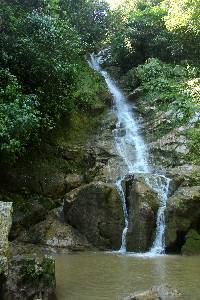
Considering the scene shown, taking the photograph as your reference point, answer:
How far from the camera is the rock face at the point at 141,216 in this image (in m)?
12.4

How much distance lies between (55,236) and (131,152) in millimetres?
5721

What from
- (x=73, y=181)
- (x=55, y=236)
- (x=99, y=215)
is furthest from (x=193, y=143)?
(x=55, y=236)

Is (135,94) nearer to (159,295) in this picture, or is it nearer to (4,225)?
(4,225)

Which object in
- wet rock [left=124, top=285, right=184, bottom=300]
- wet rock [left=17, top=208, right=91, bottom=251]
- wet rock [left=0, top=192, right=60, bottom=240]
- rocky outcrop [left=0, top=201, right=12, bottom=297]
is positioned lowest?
wet rock [left=124, top=285, right=184, bottom=300]

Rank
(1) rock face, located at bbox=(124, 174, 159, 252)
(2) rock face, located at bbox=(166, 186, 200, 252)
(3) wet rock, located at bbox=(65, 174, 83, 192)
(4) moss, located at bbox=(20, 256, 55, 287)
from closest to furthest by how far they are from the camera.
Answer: (4) moss, located at bbox=(20, 256, 55, 287) < (2) rock face, located at bbox=(166, 186, 200, 252) < (1) rock face, located at bbox=(124, 174, 159, 252) < (3) wet rock, located at bbox=(65, 174, 83, 192)

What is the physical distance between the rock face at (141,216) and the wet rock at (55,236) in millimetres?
1453

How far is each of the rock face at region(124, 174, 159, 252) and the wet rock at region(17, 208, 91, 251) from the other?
1453 mm

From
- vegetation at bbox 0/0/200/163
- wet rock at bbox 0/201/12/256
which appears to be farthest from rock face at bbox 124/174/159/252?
wet rock at bbox 0/201/12/256

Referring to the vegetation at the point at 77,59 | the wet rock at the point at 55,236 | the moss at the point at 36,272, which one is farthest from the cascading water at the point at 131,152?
the moss at the point at 36,272

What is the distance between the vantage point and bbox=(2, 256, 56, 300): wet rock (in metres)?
6.93

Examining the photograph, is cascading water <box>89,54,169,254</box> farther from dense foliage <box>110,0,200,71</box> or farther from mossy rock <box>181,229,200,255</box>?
→ dense foliage <box>110,0,200,71</box>

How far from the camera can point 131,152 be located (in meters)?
17.4

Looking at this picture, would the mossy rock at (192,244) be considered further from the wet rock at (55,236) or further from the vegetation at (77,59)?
the vegetation at (77,59)

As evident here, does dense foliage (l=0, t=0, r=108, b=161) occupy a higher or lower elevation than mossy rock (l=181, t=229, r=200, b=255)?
higher
